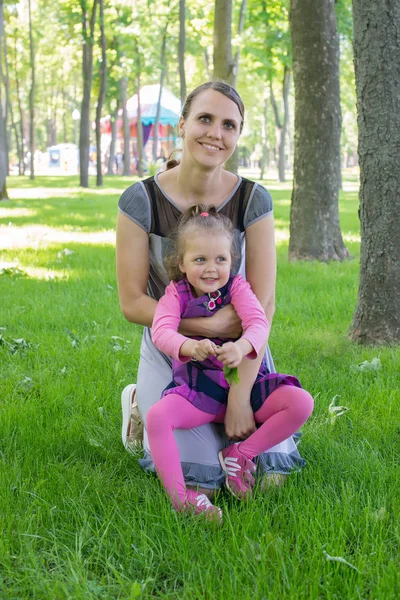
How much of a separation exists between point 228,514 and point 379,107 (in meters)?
3.13

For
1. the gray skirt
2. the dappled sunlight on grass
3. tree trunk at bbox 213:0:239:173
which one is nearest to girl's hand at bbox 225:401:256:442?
the gray skirt

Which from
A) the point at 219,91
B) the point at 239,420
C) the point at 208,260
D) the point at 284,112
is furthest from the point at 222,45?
the point at 284,112

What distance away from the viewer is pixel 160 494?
115 inches

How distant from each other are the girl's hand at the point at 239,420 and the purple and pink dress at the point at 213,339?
0.07 metres

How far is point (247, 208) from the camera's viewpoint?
3.44 m

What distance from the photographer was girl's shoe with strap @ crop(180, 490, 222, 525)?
273 cm

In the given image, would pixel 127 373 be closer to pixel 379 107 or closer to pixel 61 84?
pixel 379 107

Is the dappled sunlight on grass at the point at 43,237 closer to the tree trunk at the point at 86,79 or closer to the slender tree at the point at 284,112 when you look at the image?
the tree trunk at the point at 86,79

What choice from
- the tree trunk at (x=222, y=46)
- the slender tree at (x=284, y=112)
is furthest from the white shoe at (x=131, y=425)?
the slender tree at (x=284, y=112)

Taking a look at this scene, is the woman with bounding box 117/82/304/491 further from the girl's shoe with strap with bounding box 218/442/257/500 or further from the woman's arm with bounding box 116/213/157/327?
the girl's shoe with strap with bounding box 218/442/257/500

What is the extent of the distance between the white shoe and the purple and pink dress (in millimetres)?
416

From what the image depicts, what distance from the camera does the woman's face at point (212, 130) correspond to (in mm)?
3236

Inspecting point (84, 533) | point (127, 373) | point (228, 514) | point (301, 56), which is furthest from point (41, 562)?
point (301, 56)

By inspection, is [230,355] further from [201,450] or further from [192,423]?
[201,450]
